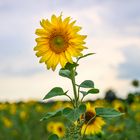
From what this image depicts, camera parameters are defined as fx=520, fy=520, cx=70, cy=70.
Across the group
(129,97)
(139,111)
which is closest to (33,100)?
(139,111)

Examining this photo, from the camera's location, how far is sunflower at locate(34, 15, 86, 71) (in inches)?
107

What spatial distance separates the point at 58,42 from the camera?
9.14 feet

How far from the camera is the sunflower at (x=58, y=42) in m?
2.71

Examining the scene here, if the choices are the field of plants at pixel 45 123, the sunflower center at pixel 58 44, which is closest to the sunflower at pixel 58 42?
the sunflower center at pixel 58 44

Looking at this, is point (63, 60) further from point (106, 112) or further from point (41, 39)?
point (106, 112)

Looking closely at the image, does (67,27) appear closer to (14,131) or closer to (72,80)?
(72,80)

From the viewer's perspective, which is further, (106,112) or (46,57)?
(106,112)

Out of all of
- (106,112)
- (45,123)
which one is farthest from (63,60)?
(45,123)

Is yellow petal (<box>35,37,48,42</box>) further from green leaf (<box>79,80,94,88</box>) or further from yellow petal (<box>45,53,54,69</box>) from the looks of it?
green leaf (<box>79,80,94,88</box>)

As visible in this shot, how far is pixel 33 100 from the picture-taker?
1200cm

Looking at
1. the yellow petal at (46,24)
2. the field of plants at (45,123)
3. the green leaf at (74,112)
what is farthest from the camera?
the field of plants at (45,123)

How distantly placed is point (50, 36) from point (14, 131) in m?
6.91

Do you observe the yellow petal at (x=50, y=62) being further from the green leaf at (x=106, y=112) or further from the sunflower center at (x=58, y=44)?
the green leaf at (x=106, y=112)

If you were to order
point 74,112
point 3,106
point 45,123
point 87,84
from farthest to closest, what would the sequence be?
point 3,106 → point 45,123 → point 87,84 → point 74,112
